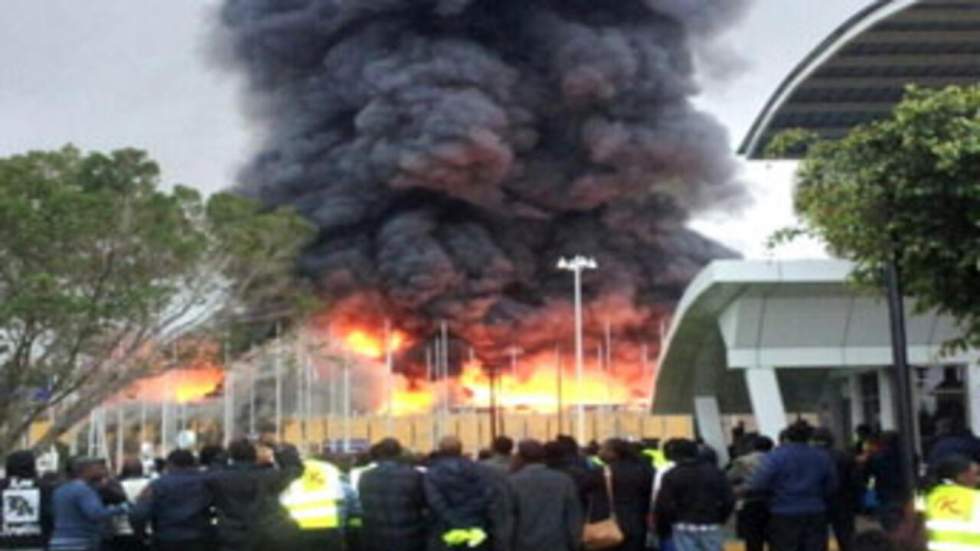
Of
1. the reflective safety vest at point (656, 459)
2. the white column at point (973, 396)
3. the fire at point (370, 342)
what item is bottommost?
the reflective safety vest at point (656, 459)

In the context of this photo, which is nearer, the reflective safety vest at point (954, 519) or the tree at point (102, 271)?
the reflective safety vest at point (954, 519)

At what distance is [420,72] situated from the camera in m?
65.4

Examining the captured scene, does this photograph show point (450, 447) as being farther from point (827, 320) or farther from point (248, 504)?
point (827, 320)

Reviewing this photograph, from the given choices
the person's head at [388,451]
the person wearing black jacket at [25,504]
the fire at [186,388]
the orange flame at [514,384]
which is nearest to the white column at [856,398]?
the person's head at [388,451]

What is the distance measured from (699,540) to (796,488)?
0.85 meters

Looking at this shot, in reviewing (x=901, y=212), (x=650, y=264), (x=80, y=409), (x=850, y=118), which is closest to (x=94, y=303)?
(x=80, y=409)

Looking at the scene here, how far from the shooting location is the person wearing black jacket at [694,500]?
32.9 feet

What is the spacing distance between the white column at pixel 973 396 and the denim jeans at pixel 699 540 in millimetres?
20611

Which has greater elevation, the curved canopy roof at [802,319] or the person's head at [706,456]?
the curved canopy roof at [802,319]

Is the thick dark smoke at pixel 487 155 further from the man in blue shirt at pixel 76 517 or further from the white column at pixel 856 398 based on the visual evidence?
the man in blue shirt at pixel 76 517

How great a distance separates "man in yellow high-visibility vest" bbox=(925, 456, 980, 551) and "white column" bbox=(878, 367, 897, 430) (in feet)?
78.9

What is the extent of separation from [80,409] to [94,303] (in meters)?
3.56

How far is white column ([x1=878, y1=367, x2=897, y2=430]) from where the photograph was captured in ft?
99.8

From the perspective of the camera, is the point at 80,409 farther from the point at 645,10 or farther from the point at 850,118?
the point at 645,10
